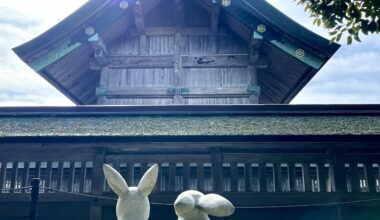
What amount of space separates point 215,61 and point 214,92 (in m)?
0.93

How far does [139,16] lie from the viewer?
10.8 metres

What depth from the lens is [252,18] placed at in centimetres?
993

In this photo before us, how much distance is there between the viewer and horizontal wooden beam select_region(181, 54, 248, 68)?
11.0 m

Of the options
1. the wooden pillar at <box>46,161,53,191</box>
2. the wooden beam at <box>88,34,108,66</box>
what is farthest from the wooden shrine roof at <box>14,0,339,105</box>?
the wooden pillar at <box>46,161,53,191</box>

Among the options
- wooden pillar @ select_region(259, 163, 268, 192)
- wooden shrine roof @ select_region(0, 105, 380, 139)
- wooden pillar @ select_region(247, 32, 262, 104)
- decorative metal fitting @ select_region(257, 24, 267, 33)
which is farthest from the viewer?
wooden pillar @ select_region(247, 32, 262, 104)

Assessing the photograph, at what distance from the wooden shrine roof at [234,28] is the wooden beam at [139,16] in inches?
6.8

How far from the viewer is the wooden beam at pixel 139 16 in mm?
10562

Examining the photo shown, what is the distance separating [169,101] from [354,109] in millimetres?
4820

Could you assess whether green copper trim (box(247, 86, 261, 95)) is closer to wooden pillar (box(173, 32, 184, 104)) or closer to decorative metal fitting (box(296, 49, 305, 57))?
decorative metal fitting (box(296, 49, 305, 57))

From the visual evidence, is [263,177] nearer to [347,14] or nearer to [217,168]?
[217,168]

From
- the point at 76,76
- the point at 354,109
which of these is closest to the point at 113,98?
the point at 76,76

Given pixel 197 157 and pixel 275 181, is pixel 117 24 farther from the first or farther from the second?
pixel 275 181

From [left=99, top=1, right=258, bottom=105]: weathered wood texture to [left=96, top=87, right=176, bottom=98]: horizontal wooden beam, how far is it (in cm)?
2

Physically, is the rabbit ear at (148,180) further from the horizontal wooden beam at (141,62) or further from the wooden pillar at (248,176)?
the horizontal wooden beam at (141,62)
